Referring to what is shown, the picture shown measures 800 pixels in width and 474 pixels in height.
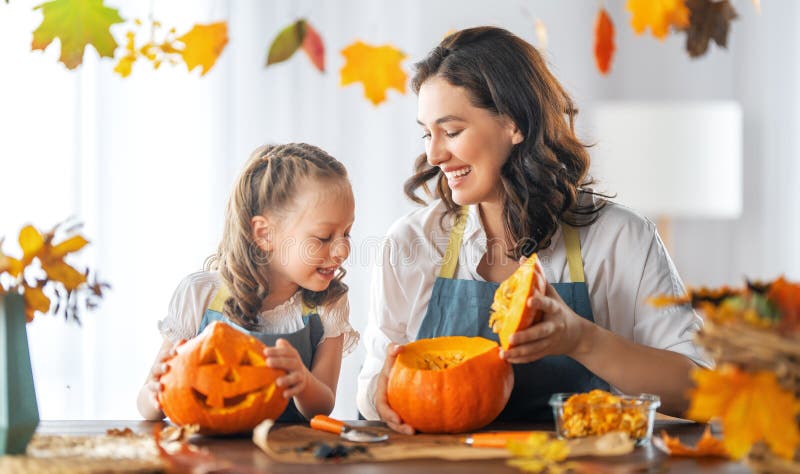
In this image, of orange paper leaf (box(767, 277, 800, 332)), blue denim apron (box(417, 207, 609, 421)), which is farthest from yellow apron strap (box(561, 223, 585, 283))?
orange paper leaf (box(767, 277, 800, 332))

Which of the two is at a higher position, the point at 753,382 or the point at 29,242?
the point at 29,242

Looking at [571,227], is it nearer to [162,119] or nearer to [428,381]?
[428,381]

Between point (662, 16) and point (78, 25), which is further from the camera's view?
point (78, 25)

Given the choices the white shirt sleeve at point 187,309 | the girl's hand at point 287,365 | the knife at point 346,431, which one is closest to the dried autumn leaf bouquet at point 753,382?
the knife at point 346,431

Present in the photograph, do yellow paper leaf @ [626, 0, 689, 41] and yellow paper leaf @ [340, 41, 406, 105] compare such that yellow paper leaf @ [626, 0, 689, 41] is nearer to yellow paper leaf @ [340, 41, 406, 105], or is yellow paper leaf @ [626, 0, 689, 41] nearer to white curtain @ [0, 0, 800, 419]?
yellow paper leaf @ [340, 41, 406, 105]

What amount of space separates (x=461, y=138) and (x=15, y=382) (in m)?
0.94

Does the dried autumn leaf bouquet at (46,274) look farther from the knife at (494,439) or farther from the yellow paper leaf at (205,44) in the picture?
the knife at (494,439)

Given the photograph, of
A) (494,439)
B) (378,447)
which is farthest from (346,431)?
(494,439)

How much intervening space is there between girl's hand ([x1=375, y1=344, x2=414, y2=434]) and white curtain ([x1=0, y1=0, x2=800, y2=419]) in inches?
66.1

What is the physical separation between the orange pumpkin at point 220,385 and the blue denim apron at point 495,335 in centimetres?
50

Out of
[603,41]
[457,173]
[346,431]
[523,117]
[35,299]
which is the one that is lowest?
[346,431]

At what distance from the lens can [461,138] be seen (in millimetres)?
1728

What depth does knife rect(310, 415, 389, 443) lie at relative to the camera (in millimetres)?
1252

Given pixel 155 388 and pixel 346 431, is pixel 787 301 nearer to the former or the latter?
pixel 346 431
